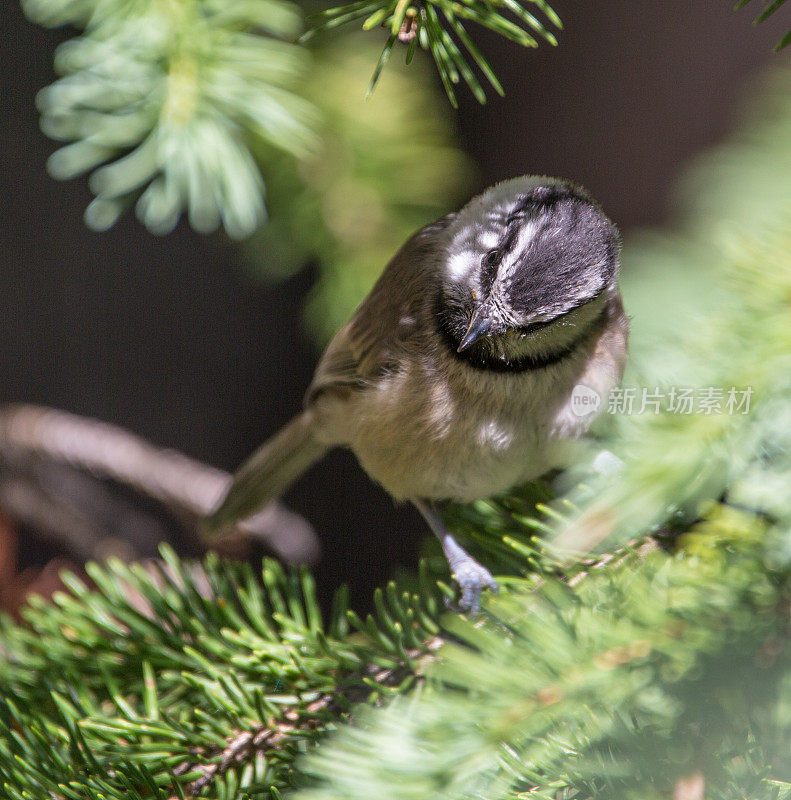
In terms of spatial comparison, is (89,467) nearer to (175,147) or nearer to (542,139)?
(175,147)

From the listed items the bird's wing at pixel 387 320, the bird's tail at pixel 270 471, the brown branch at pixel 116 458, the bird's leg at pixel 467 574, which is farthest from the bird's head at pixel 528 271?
the brown branch at pixel 116 458

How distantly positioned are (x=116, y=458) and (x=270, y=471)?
49 centimetres

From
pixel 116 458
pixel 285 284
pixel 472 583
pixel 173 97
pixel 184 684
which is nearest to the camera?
pixel 184 684

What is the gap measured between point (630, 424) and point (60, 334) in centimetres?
279

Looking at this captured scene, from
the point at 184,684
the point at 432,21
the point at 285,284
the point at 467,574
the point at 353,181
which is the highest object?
the point at 432,21

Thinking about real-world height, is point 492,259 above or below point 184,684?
above

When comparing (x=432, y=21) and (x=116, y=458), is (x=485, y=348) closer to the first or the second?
(x=432, y=21)

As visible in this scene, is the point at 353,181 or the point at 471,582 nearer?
the point at 471,582

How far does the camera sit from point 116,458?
7.67 feet

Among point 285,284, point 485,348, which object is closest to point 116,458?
point 485,348

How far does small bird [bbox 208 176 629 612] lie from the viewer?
168 centimetres

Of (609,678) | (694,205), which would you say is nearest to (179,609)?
(609,678)

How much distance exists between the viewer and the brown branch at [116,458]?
231 cm

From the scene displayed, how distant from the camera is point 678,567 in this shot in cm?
125
